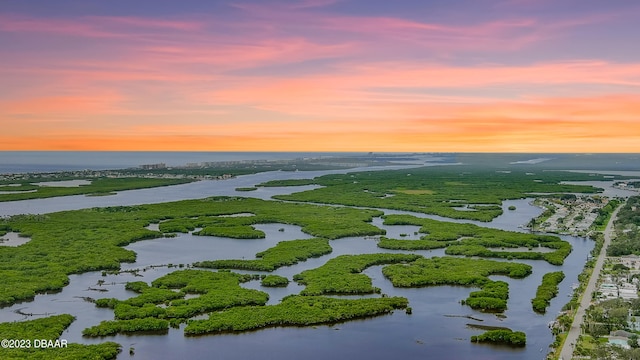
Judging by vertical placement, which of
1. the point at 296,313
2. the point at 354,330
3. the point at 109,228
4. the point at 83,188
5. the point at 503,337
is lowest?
the point at 354,330

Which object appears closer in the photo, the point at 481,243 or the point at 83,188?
the point at 481,243

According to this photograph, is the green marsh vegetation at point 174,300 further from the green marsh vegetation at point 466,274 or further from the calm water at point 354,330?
the green marsh vegetation at point 466,274

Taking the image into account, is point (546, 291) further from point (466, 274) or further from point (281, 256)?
point (281, 256)

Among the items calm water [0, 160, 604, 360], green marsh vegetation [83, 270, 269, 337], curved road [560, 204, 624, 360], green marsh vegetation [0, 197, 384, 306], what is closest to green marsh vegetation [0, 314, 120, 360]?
calm water [0, 160, 604, 360]

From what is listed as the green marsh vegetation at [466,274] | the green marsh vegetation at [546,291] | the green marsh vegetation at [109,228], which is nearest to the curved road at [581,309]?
the green marsh vegetation at [546,291]

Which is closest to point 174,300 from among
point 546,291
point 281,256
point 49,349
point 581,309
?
point 49,349

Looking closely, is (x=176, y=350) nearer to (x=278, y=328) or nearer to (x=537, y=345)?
(x=278, y=328)
